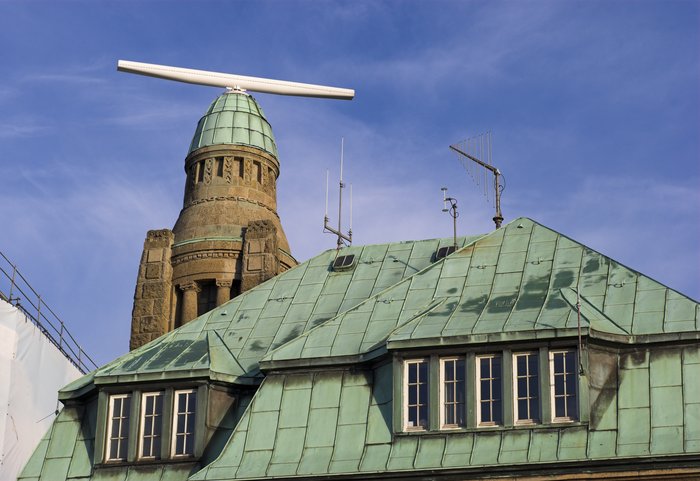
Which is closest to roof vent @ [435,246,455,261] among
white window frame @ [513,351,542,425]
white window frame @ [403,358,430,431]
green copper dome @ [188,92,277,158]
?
white window frame @ [403,358,430,431]

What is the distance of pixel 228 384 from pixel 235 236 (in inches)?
509

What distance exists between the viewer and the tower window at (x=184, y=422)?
140 ft

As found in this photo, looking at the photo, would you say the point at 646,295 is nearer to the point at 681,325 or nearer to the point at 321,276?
the point at 681,325

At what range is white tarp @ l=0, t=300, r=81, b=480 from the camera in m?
52.7

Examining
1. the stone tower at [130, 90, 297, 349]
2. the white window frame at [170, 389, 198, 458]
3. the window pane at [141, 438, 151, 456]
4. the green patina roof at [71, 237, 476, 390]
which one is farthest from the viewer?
the stone tower at [130, 90, 297, 349]

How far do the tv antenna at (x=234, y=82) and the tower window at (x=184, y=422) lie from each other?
20276 millimetres

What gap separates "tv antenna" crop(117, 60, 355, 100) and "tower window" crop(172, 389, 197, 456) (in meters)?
20.3

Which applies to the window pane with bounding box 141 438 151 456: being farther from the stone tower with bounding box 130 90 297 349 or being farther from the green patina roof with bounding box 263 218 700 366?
the stone tower with bounding box 130 90 297 349

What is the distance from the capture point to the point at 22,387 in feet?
177

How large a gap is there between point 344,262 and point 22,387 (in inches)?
484

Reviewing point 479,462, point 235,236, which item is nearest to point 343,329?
point 479,462

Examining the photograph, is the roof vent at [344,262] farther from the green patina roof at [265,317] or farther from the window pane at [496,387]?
the window pane at [496,387]

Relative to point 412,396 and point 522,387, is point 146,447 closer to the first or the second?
point 412,396

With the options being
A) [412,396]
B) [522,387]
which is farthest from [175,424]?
[522,387]
